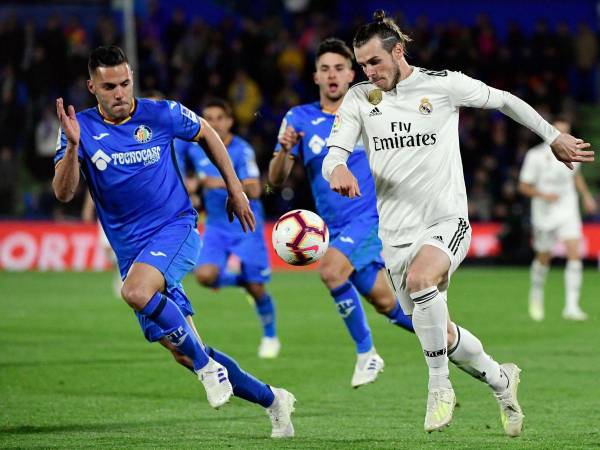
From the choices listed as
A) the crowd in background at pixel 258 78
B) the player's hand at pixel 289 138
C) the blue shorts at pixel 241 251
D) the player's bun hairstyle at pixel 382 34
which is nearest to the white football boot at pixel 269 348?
the blue shorts at pixel 241 251

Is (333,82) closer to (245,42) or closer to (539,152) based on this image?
(539,152)

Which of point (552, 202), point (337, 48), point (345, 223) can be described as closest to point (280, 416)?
point (345, 223)

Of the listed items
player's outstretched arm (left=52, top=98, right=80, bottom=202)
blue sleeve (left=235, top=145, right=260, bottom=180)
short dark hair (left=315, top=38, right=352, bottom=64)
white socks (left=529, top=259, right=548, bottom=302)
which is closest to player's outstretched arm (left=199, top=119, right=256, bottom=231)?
player's outstretched arm (left=52, top=98, right=80, bottom=202)

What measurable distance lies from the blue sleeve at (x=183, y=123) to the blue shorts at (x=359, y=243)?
2.40 metres

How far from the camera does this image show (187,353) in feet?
22.9

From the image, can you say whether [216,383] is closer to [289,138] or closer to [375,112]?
[375,112]

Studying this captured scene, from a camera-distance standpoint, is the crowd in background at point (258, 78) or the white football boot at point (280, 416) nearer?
the white football boot at point (280, 416)

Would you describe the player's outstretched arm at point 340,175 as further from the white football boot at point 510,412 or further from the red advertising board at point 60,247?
the red advertising board at point 60,247

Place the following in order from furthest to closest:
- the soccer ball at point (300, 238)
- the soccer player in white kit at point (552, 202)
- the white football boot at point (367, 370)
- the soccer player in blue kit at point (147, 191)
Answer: the soccer player in white kit at point (552, 202) < the white football boot at point (367, 370) < the soccer ball at point (300, 238) < the soccer player in blue kit at point (147, 191)

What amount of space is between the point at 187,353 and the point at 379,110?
6.02ft

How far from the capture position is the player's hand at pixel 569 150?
6.91 meters

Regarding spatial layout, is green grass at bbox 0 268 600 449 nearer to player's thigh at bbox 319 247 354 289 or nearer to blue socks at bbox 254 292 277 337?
blue socks at bbox 254 292 277 337

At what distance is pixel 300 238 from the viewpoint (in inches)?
295

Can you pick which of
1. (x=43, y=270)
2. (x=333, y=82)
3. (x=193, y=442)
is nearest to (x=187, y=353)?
(x=193, y=442)
